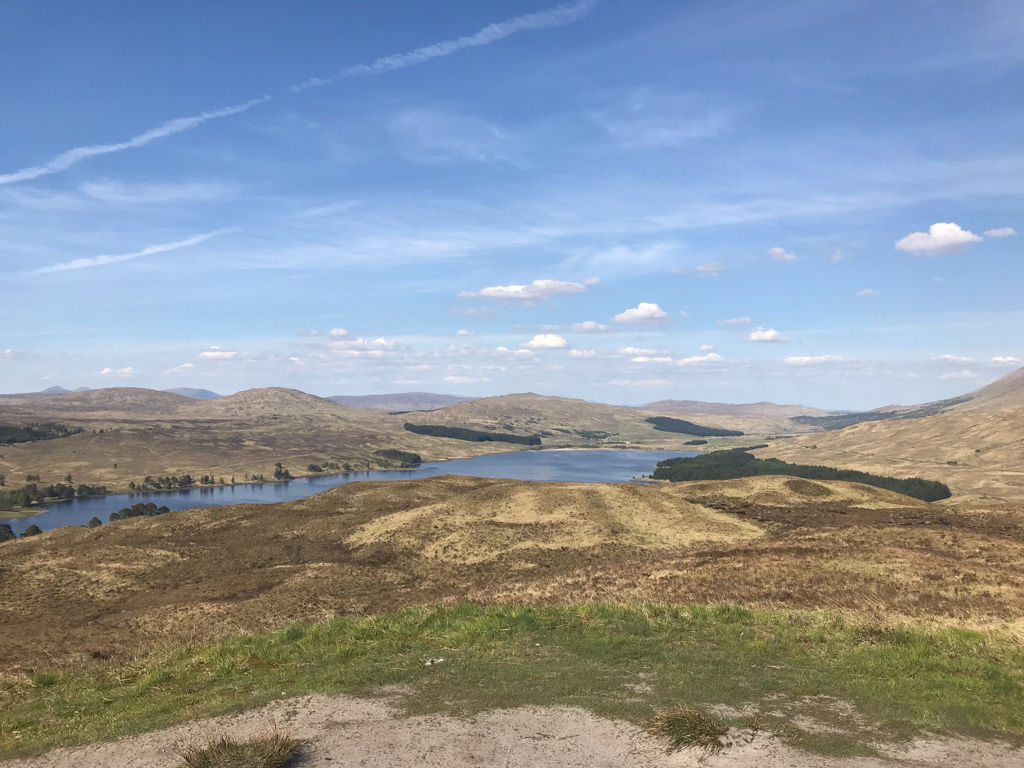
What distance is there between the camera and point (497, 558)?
54000 mm

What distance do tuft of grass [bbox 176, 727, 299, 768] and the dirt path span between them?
0.40m

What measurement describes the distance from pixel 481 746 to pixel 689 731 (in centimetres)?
368

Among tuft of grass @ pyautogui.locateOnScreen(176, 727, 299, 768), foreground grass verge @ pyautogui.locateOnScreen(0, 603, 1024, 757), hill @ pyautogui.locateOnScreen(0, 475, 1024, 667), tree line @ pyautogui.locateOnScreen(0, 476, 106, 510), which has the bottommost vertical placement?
tree line @ pyautogui.locateOnScreen(0, 476, 106, 510)

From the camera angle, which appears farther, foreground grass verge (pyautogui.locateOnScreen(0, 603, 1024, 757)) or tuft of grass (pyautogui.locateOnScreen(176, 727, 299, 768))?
foreground grass verge (pyautogui.locateOnScreen(0, 603, 1024, 757))

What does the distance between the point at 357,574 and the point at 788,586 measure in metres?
34.0

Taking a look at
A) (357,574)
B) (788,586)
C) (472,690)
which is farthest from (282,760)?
(357,574)

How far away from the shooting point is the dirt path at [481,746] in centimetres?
1006

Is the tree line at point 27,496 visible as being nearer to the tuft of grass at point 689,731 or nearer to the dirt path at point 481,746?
the dirt path at point 481,746

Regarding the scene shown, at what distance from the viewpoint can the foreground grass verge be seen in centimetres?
1221

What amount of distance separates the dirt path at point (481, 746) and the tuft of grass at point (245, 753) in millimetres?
398

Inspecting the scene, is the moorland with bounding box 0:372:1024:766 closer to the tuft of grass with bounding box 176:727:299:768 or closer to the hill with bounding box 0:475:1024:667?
the hill with bounding box 0:475:1024:667

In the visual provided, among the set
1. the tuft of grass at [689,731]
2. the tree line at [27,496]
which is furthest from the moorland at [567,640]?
the tree line at [27,496]

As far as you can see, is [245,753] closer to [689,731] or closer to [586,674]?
[689,731]

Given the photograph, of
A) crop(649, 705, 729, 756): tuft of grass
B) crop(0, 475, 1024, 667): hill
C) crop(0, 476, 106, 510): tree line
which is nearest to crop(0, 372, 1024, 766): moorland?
crop(649, 705, 729, 756): tuft of grass
